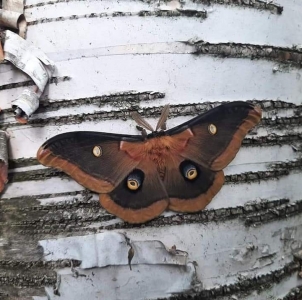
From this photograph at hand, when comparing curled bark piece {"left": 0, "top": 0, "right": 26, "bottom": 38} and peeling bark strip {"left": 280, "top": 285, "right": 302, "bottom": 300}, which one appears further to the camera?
peeling bark strip {"left": 280, "top": 285, "right": 302, "bottom": 300}

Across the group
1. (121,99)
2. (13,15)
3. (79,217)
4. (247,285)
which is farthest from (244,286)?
(13,15)

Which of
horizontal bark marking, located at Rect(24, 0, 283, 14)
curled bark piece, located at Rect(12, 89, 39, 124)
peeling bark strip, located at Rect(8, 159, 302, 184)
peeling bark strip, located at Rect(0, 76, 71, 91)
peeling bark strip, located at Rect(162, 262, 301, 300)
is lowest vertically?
peeling bark strip, located at Rect(162, 262, 301, 300)

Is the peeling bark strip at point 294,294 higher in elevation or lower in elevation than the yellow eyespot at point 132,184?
lower

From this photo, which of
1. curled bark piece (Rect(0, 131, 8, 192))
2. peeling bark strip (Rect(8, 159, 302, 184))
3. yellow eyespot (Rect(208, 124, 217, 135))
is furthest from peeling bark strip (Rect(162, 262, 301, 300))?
curled bark piece (Rect(0, 131, 8, 192))

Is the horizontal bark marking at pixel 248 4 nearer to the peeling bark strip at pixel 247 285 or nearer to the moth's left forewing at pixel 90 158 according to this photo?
the moth's left forewing at pixel 90 158

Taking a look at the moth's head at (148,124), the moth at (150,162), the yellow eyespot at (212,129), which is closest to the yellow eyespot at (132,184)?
the moth at (150,162)

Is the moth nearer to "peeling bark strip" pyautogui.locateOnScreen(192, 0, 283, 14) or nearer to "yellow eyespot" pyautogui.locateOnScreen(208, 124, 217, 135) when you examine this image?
"yellow eyespot" pyautogui.locateOnScreen(208, 124, 217, 135)

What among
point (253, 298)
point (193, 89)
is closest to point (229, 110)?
point (193, 89)

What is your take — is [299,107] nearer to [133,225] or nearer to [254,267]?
[254,267]
